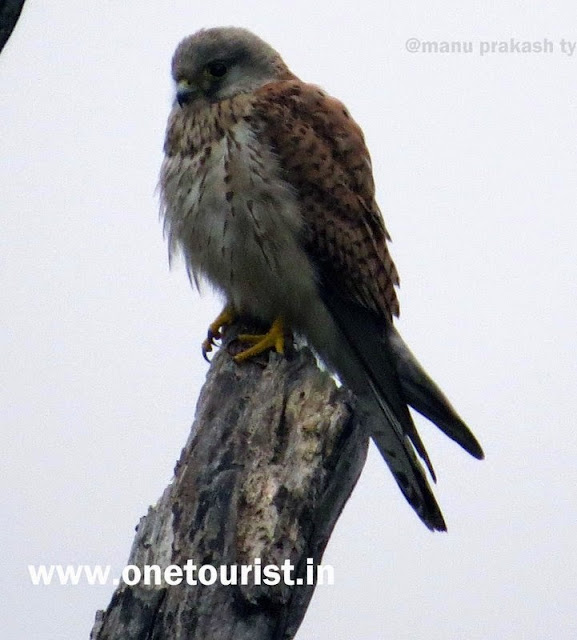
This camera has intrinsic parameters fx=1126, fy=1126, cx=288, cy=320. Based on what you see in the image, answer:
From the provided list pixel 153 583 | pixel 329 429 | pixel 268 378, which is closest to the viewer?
pixel 153 583

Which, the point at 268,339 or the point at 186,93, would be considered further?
the point at 186,93

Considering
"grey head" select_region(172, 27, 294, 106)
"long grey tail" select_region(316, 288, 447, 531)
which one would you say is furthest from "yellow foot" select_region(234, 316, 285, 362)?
"grey head" select_region(172, 27, 294, 106)

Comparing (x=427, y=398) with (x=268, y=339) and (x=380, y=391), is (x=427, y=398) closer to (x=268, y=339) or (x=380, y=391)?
(x=380, y=391)

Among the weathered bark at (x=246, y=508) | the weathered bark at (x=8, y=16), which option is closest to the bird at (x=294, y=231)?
the weathered bark at (x=246, y=508)

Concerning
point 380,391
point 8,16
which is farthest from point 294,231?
point 8,16

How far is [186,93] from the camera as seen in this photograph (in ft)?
13.9

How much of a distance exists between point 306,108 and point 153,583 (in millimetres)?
2101

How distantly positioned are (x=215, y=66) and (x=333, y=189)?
2.27ft

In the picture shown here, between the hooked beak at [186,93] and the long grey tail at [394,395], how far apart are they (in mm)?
909

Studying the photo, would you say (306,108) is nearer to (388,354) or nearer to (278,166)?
(278,166)

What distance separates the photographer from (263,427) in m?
3.02

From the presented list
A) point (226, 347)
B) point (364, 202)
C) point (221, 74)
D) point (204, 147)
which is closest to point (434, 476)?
point (226, 347)

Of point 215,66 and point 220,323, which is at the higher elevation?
point 215,66

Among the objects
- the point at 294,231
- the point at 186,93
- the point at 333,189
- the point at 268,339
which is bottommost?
the point at 268,339
